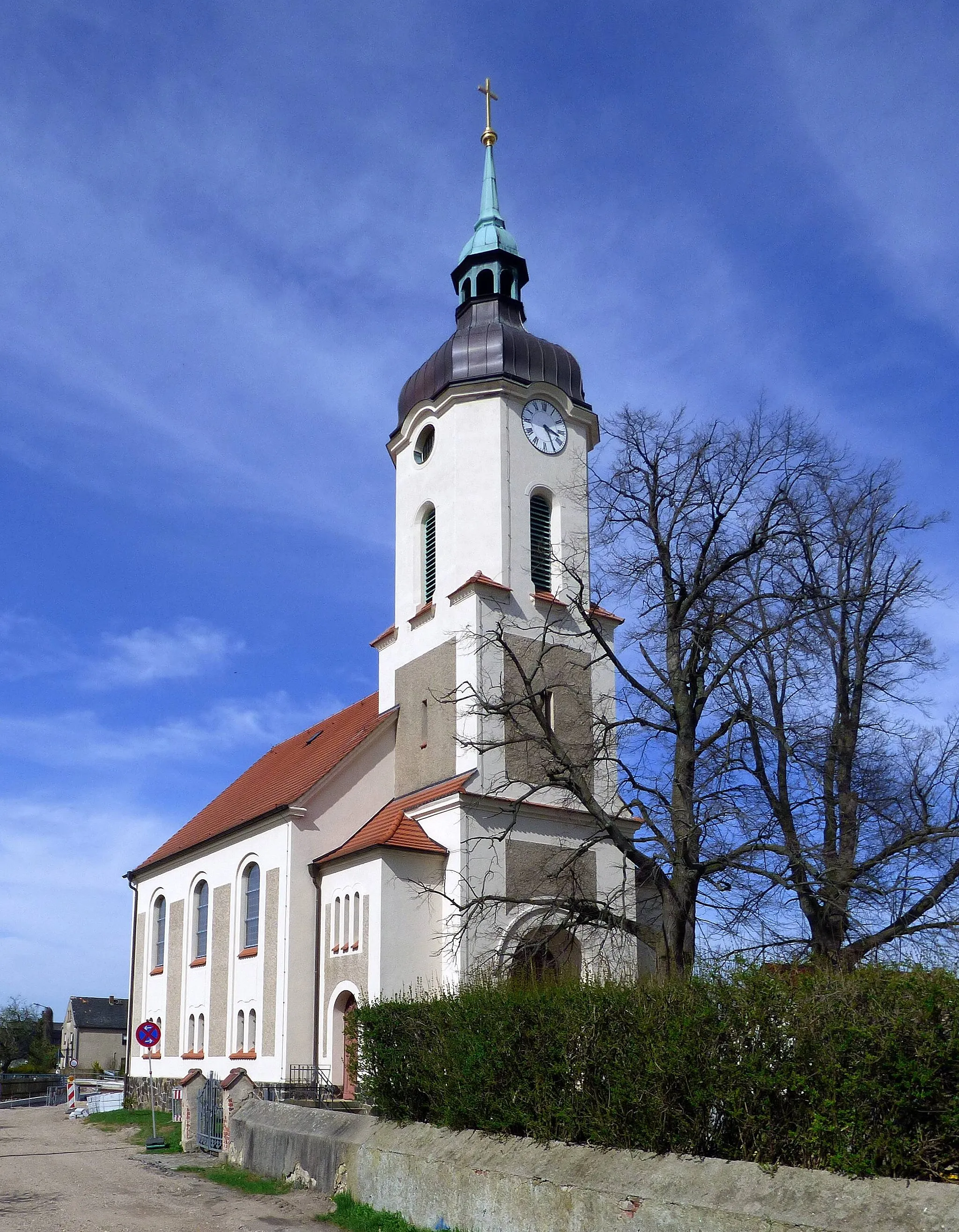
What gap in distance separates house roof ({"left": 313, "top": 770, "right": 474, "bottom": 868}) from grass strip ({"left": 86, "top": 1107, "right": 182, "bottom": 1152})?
605 cm

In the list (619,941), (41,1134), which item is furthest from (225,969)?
(619,941)

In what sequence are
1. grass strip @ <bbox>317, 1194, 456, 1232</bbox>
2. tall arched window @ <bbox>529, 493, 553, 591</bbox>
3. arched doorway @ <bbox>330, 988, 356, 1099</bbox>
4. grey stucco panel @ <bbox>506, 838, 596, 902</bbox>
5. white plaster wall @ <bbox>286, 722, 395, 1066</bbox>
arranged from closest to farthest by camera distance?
grass strip @ <bbox>317, 1194, 456, 1232</bbox> < grey stucco panel @ <bbox>506, 838, 596, 902</bbox> < arched doorway @ <bbox>330, 988, 356, 1099</bbox> < white plaster wall @ <bbox>286, 722, 395, 1066</bbox> < tall arched window @ <bbox>529, 493, 553, 591</bbox>

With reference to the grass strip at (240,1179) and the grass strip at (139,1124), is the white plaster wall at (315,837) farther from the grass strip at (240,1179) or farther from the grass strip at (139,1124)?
the grass strip at (240,1179)

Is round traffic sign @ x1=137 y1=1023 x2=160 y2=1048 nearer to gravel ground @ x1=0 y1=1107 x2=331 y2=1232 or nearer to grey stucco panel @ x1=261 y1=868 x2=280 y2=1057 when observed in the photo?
gravel ground @ x1=0 y1=1107 x2=331 y2=1232

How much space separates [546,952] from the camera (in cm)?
2147

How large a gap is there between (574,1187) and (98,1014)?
75.3m

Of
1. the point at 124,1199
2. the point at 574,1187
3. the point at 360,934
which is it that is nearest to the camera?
the point at 574,1187

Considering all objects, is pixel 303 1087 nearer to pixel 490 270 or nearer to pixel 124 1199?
pixel 124 1199

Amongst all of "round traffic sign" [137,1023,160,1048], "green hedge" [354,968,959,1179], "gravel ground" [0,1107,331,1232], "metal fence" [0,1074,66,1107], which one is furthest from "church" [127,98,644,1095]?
"metal fence" [0,1074,66,1107]

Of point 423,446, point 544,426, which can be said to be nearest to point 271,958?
point 423,446

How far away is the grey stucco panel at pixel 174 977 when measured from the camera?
31.3 metres

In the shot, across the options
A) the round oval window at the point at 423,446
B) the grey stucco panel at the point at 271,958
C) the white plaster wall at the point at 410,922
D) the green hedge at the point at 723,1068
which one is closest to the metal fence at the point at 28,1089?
the grey stucco panel at the point at 271,958

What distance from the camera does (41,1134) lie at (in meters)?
A: 25.4

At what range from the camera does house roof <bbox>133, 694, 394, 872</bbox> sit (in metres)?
27.1
